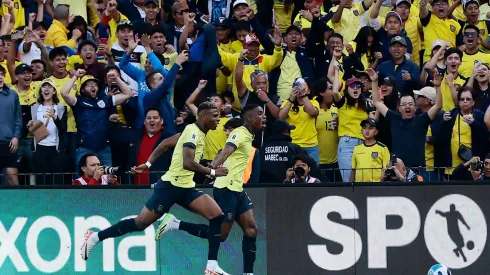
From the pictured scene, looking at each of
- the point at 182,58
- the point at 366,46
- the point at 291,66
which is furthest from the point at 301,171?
the point at 366,46

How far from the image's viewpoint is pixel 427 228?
1717cm

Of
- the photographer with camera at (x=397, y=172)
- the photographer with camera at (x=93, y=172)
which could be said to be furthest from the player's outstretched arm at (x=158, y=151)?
the photographer with camera at (x=397, y=172)

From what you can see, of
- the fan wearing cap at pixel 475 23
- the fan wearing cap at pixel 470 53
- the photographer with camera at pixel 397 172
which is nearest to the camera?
the photographer with camera at pixel 397 172

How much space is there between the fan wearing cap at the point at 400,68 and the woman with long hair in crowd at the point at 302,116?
1.51 m

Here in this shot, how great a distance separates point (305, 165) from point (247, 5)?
477 cm

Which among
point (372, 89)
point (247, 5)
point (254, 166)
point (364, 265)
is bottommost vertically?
point (364, 265)

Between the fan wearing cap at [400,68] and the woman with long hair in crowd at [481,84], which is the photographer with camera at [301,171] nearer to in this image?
the fan wearing cap at [400,68]

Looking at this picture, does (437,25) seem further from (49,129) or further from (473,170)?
(49,129)

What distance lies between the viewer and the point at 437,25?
21.7 m

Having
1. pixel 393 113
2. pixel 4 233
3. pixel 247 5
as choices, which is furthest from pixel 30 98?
pixel 393 113

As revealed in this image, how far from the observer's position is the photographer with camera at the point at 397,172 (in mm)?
17281

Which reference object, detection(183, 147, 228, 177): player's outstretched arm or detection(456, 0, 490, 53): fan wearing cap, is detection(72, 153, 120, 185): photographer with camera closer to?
detection(183, 147, 228, 177): player's outstretched arm

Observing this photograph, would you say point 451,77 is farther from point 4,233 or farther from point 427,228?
point 4,233

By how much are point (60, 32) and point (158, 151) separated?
5095 millimetres
